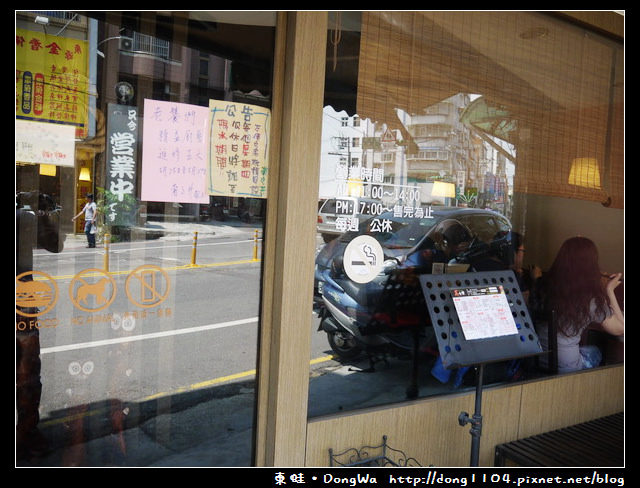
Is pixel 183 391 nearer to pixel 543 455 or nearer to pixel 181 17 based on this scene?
pixel 181 17

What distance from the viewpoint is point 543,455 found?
115 inches

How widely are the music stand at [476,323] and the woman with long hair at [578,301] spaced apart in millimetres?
1130

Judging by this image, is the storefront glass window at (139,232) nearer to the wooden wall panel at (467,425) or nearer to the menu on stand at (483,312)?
the wooden wall panel at (467,425)

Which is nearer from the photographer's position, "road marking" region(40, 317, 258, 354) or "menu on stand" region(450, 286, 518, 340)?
"road marking" region(40, 317, 258, 354)

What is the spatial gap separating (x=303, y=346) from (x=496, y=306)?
937 mm

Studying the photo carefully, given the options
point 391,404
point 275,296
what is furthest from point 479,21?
point 391,404

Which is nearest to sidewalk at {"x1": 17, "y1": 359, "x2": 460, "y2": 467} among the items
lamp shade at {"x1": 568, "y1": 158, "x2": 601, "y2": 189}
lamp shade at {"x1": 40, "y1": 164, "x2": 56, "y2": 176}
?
lamp shade at {"x1": 40, "y1": 164, "x2": 56, "y2": 176}

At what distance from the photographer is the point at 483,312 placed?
2484 millimetres

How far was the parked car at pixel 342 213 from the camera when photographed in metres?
2.63

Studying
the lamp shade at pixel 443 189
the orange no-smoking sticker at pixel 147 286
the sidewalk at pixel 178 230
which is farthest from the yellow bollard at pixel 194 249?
the lamp shade at pixel 443 189

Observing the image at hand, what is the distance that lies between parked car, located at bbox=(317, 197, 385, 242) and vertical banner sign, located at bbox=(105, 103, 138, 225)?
2.88ft

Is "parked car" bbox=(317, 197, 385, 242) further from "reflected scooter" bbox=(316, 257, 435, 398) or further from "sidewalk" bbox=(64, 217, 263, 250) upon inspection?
"sidewalk" bbox=(64, 217, 263, 250)

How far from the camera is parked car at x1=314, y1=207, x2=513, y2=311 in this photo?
2.76 m

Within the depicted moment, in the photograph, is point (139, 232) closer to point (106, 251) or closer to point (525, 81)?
point (106, 251)
